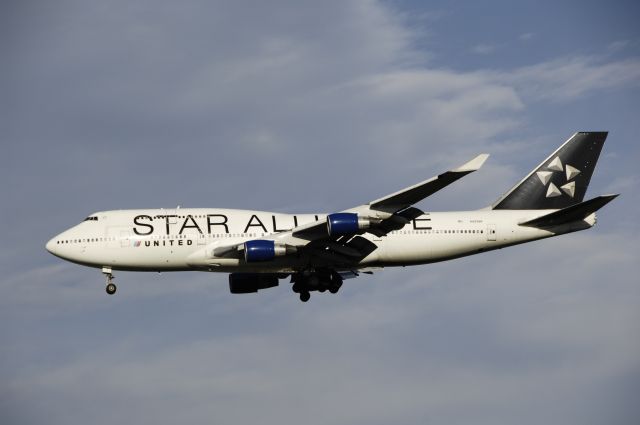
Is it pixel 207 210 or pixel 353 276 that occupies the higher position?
pixel 207 210

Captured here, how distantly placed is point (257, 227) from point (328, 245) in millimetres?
4287

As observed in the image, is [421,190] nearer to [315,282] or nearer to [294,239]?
[294,239]

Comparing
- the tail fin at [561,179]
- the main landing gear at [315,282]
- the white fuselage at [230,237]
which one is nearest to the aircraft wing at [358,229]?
the white fuselage at [230,237]

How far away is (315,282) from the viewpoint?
179ft

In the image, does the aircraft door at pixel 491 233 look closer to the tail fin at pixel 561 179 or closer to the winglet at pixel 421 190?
the tail fin at pixel 561 179

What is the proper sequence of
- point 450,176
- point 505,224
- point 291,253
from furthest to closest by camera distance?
point 505,224 < point 291,253 < point 450,176

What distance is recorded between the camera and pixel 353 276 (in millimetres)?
56125

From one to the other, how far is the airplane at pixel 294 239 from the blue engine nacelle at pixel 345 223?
0.39 m

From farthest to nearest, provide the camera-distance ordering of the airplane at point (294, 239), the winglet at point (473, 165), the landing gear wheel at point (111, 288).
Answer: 1. the landing gear wheel at point (111, 288)
2. the airplane at point (294, 239)
3. the winglet at point (473, 165)

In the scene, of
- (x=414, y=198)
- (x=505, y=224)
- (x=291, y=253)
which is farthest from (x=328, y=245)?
(x=505, y=224)

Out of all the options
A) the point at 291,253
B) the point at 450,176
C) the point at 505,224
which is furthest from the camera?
the point at 505,224

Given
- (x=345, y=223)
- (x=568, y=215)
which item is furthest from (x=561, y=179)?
(x=345, y=223)

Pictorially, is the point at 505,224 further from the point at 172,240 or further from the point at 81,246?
the point at 81,246

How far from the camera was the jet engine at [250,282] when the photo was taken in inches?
2249
